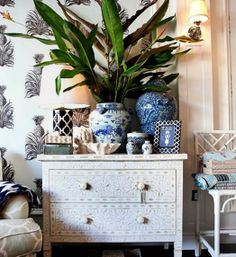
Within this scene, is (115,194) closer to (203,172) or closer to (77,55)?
(203,172)

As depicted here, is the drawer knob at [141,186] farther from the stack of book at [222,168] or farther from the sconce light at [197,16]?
the sconce light at [197,16]

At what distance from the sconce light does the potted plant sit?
0.46 ft

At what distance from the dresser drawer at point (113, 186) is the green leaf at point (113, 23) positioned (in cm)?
80

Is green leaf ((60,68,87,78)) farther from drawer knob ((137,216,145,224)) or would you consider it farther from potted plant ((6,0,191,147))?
drawer knob ((137,216,145,224))

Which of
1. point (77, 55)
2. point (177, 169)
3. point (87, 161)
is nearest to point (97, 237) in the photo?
point (87, 161)

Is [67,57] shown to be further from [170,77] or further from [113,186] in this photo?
[113,186]

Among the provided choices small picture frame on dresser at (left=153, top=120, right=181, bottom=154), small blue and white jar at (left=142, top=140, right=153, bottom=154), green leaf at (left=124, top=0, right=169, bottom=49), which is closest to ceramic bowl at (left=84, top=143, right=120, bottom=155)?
small blue and white jar at (left=142, top=140, right=153, bottom=154)

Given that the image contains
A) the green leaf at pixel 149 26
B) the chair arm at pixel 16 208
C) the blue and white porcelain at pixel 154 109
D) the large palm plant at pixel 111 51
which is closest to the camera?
the chair arm at pixel 16 208

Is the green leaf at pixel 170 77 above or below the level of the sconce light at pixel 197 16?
below

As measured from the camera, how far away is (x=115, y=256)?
Result: 6.43 feet

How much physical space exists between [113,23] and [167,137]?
31.5 inches

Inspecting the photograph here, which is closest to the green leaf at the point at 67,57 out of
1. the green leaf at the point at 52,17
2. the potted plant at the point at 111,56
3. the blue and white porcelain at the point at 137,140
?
the potted plant at the point at 111,56

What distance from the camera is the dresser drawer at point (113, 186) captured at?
5.90 ft

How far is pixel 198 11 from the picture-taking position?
2076 mm
